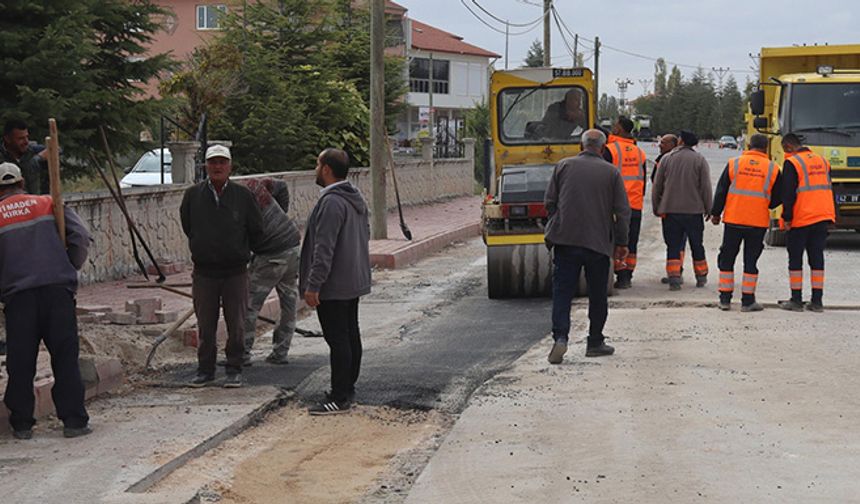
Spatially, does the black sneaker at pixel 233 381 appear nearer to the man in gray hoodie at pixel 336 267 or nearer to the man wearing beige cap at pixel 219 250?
the man wearing beige cap at pixel 219 250

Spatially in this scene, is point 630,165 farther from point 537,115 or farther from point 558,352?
point 558,352

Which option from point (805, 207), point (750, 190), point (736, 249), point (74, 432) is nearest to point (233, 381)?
point (74, 432)

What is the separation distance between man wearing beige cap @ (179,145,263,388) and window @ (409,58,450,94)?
71.5m

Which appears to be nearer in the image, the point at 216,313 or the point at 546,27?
the point at 216,313

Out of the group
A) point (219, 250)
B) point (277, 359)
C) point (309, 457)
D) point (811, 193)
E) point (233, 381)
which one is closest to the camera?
point (309, 457)

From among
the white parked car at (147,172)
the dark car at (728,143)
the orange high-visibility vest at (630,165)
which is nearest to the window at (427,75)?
the dark car at (728,143)

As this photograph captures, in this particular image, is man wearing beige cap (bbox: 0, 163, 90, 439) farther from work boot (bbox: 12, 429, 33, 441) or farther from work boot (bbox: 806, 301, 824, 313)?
work boot (bbox: 806, 301, 824, 313)

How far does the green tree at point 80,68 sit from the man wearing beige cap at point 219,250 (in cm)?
523

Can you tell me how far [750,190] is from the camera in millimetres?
13430

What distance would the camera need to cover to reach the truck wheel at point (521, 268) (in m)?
14.7

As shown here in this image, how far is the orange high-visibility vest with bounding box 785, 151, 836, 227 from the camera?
44.1 feet

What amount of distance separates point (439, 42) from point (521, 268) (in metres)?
73.5

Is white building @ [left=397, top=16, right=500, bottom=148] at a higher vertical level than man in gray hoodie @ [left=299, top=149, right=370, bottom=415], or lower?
higher

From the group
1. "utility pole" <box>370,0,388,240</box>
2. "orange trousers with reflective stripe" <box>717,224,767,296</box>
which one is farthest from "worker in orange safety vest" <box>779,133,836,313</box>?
"utility pole" <box>370,0,388,240</box>
